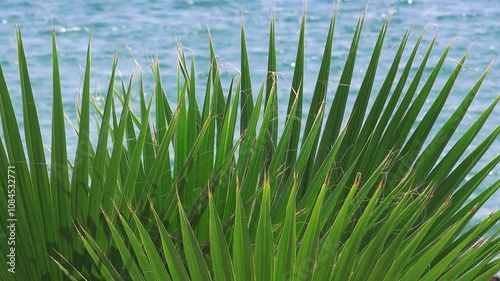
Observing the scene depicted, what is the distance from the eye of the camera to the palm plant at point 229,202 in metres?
0.88

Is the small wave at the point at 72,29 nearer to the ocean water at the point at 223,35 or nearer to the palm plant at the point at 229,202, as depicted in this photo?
the ocean water at the point at 223,35

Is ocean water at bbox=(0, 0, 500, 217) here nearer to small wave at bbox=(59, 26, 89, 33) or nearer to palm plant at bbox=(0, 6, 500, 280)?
small wave at bbox=(59, 26, 89, 33)

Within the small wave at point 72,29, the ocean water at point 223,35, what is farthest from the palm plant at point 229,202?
the small wave at point 72,29

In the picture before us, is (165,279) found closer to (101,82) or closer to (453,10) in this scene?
(101,82)

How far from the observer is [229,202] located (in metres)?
1.21

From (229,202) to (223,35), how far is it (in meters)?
5.25

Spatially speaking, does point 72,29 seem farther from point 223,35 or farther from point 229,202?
point 229,202

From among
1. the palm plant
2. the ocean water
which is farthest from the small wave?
the palm plant

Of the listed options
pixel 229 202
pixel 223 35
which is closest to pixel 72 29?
pixel 223 35

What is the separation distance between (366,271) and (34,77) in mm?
4965

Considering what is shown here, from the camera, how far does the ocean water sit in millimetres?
5645

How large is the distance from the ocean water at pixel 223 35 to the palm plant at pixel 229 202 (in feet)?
12.5

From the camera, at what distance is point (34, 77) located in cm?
560

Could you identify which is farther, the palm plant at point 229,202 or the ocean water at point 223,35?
the ocean water at point 223,35
